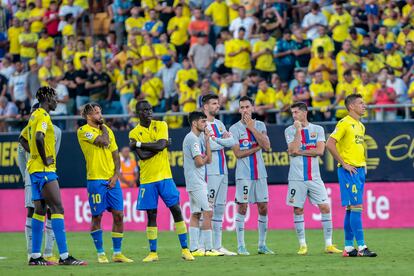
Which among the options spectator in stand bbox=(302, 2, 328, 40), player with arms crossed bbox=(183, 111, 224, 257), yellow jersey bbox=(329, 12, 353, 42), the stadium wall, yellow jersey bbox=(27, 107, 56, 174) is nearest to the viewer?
yellow jersey bbox=(27, 107, 56, 174)

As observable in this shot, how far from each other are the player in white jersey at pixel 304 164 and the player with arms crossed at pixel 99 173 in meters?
3.38

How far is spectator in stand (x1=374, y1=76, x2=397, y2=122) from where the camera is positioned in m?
25.1

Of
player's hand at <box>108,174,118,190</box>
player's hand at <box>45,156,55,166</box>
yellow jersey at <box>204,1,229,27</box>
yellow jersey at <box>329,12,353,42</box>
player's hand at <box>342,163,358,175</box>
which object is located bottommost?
player's hand at <box>108,174,118,190</box>

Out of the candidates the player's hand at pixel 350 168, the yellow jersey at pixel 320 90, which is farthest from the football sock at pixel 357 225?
the yellow jersey at pixel 320 90

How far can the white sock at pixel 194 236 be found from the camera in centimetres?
1742

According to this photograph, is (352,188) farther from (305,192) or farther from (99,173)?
(99,173)

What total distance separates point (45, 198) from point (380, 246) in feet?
21.3

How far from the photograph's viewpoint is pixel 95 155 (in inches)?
631

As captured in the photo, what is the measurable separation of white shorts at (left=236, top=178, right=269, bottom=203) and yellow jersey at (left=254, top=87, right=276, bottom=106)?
8071mm

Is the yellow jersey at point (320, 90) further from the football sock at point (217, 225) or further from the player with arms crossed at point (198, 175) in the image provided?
the player with arms crossed at point (198, 175)

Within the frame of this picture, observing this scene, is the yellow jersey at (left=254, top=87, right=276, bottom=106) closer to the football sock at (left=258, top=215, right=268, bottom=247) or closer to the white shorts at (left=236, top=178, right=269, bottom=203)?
the white shorts at (left=236, top=178, right=269, bottom=203)

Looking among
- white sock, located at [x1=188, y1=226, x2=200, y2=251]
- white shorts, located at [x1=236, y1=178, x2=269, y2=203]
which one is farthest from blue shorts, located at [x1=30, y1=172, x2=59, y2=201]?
white shorts, located at [x1=236, y1=178, x2=269, y2=203]

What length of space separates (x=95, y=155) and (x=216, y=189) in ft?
8.92

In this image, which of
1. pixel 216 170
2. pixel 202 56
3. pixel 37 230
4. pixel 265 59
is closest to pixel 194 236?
pixel 216 170
